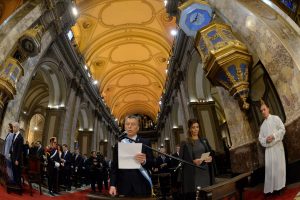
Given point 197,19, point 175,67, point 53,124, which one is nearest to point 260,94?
point 197,19

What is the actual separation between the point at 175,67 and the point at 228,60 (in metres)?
8.68

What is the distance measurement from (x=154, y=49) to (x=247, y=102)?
558 inches

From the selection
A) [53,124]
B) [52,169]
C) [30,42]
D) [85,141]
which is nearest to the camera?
[52,169]

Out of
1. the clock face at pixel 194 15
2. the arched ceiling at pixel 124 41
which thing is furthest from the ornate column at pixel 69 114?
the clock face at pixel 194 15

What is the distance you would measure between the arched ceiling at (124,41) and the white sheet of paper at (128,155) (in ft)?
41.8

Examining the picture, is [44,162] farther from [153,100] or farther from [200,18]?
[153,100]

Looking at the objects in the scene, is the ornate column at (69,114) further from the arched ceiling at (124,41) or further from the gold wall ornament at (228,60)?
the gold wall ornament at (228,60)

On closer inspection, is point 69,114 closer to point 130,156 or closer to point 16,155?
A: point 16,155

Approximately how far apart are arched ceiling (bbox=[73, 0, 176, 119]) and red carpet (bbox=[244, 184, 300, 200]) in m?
11.8

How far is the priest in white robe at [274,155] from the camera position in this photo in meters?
3.69

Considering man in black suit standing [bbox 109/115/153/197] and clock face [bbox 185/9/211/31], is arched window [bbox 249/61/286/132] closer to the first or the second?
clock face [bbox 185/9/211/31]

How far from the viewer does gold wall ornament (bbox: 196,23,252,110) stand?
4844 millimetres

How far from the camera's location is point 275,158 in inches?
148

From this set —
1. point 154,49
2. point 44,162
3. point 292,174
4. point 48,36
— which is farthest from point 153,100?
point 292,174
